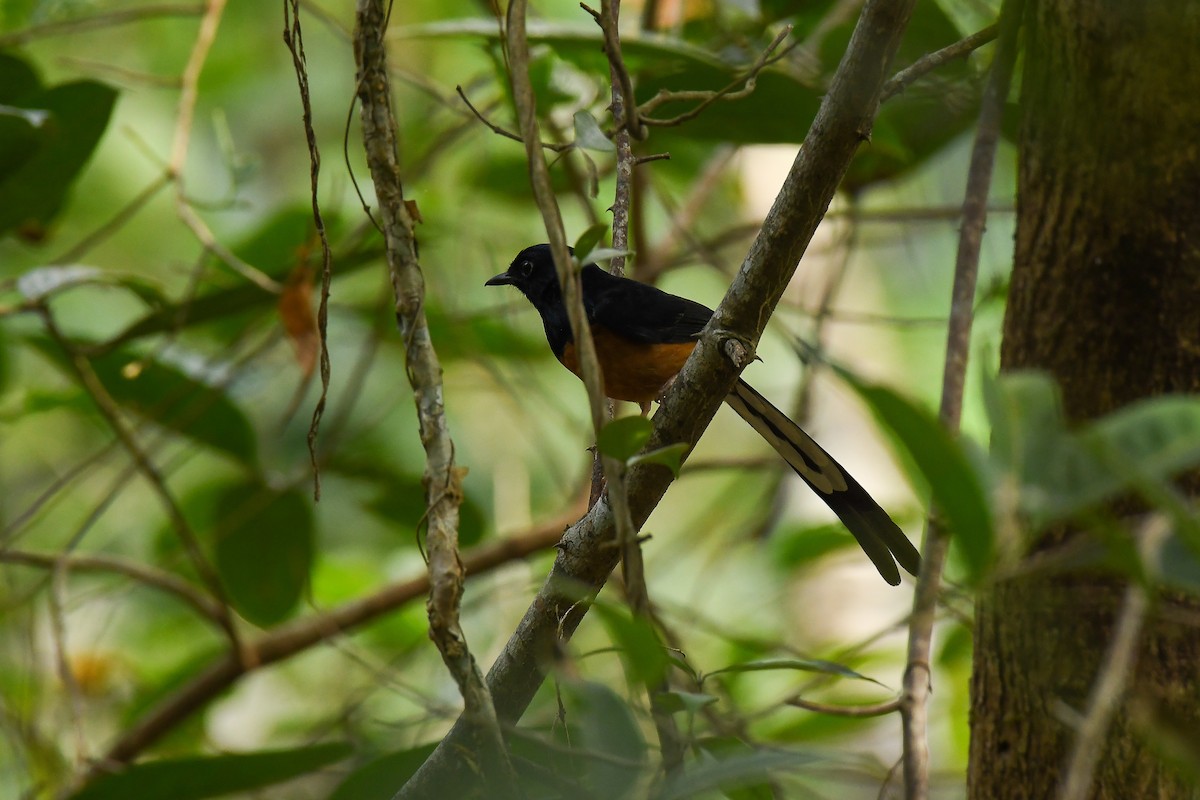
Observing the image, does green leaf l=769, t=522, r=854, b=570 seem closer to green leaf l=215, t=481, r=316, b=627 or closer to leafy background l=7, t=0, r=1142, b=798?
leafy background l=7, t=0, r=1142, b=798

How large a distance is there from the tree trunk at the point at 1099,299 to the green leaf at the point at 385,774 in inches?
44.8

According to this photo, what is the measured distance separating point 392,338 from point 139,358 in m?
1.22

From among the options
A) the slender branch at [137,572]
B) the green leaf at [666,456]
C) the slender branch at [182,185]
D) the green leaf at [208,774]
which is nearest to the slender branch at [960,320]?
the green leaf at [666,456]

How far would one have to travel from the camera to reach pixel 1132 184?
2094 mm

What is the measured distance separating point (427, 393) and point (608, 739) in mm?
633

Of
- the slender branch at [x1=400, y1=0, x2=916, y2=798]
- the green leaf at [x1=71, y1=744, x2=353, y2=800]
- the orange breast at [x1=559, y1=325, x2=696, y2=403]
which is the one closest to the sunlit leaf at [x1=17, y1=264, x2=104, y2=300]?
the green leaf at [x1=71, y1=744, x2=353, y2=800]

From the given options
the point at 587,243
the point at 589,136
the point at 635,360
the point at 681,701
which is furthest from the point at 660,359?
the point at 681,701

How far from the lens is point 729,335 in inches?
65.5

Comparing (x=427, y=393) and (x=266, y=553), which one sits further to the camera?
(x=266, y=553)

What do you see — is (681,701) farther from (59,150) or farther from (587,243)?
(59,150)

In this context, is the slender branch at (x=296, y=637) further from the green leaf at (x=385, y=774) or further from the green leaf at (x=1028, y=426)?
the green leaf at (x=1028, y=426)

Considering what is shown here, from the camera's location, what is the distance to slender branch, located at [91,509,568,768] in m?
3.56

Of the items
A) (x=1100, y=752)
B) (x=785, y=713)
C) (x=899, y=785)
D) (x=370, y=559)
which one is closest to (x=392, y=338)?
(x=370, y=559)

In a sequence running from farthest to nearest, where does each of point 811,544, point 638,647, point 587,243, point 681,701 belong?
point 811,544
point 587,243
point 681,701
point 638,647
